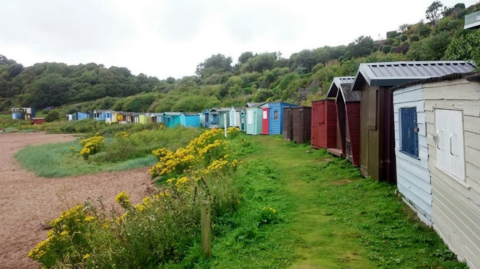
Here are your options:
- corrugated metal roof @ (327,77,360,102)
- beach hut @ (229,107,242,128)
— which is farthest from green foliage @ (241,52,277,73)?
corrugated metal roof @ (327,77,360,102)

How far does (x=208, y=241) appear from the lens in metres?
5.62

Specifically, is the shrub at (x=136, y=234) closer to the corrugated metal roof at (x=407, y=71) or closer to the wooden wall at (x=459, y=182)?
the wooden wall at (x=459, y=182)

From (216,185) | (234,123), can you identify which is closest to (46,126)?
(234,123)

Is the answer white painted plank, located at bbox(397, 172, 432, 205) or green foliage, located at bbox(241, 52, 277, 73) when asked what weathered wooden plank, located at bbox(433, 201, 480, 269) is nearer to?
white painted plank, located at bbox(397, 172, 432, 205)

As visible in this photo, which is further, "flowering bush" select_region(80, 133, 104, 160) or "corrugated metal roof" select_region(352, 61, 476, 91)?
"flowering bush" select_region(80, 133, 104, 160)

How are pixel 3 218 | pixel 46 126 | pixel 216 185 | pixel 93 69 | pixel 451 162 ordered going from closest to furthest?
pixel 451 162
pixel 216 185
pixel 3 218
pixel 46 126
pixel 93 69

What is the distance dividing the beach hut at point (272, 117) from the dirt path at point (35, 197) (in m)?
9.02

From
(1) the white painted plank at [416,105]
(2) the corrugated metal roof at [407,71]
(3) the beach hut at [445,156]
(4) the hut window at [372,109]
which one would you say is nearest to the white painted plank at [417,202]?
(3) the beach hut at [445,156]

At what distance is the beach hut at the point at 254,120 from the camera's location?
24.9 metres

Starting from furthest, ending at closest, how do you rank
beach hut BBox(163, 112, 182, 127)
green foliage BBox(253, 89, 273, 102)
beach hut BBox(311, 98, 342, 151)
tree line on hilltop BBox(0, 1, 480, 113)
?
green foliage BBox(253, 89, 273, 102) → beach hut BBox(163, 112, 182, 127) → tree line on hilltop BBox(0, 1, 480, 113) → beach hut BBox(311, 98, 342, 151)

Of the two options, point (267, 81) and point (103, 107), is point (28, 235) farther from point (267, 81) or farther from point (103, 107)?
point (103, 107)

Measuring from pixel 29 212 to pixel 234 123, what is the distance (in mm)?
20867

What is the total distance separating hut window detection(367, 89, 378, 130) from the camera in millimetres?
8094

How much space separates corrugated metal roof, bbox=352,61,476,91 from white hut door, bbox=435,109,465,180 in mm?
2888
